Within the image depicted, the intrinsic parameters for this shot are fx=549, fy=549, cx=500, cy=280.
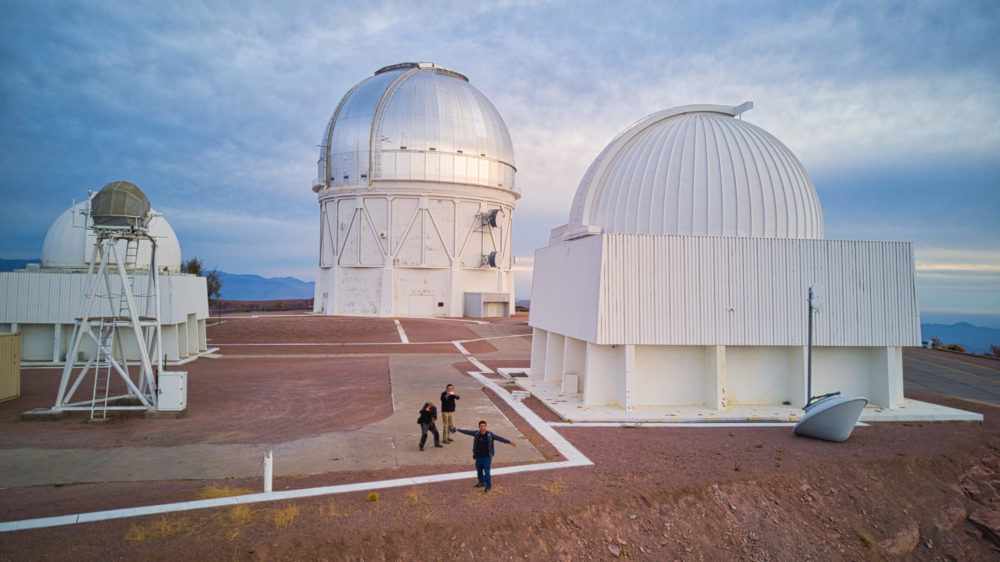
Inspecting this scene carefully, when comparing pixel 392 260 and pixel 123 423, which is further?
pixel 392 260

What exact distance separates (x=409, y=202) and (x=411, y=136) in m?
5.61

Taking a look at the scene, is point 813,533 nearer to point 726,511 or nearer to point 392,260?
point 726,511

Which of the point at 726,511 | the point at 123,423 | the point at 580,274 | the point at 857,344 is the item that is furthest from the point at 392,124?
the point at 726,511

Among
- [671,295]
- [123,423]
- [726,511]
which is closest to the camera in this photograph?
[726,511]

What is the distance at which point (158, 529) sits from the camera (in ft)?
28.8

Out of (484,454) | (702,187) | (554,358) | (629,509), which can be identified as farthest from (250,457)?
(702,187)

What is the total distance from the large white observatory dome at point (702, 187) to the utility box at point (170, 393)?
14210 millimetres

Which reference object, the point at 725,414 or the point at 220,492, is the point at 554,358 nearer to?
the point at 725,414

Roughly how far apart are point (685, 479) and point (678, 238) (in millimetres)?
8468

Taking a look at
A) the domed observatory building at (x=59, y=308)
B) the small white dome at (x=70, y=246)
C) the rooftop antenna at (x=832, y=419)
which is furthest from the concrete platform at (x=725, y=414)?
the small white dome at (x=70, y=246)

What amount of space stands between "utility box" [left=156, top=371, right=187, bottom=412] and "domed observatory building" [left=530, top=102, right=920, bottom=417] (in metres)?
12.4

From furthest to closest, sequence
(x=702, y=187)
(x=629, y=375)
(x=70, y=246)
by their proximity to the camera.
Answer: (x=70, y=246)
(x=702, y=187)
(x=629, y=375)

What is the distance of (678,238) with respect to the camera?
1784cm

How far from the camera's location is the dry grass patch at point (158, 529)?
8548mm
